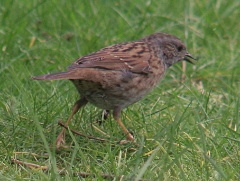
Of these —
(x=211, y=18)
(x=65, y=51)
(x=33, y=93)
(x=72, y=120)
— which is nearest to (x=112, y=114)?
(x=72, y=120)

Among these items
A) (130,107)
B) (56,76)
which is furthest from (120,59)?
(56,76)

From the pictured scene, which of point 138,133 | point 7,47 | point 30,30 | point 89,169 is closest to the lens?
point 89,169

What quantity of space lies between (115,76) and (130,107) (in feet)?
2.78

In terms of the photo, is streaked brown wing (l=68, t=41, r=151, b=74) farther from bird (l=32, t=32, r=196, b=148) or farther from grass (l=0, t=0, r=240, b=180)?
grass (l=0, t=0, r=240, b=180)

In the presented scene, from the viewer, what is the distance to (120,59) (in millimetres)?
6551

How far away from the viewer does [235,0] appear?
1001cm

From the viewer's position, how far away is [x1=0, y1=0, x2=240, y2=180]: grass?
558cm

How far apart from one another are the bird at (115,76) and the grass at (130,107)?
0.78ft

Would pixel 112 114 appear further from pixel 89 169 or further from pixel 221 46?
pixel 221 46

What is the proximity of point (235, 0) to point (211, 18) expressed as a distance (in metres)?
0.55

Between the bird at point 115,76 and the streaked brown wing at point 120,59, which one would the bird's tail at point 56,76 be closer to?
the bird at point 115,76

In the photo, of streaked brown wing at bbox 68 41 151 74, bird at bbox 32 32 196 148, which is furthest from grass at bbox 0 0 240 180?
streaked brown wing at bbox 68 41 151 74

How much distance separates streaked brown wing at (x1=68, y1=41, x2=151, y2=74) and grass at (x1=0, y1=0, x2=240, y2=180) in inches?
17.5

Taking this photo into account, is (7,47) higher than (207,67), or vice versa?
(7,47)
